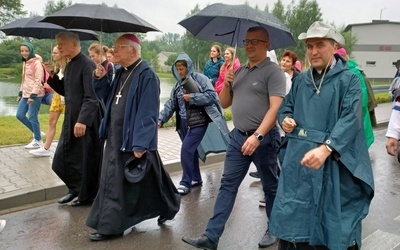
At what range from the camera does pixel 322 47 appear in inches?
118

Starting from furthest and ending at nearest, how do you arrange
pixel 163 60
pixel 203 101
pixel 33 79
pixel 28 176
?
pixel 163 60 < pixel 33 79 < pixel 28 176 < pixel 203 101

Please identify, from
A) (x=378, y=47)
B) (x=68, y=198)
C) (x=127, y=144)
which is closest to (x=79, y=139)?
(x=68, y=198)

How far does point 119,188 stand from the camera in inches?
159

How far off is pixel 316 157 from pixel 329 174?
0.24 meters

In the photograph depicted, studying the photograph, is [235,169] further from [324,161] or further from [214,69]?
[214,69]

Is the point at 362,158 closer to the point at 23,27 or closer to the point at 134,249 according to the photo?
the point at 134,249

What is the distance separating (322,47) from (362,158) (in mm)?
838

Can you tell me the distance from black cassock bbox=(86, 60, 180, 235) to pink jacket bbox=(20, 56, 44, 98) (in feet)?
12.4

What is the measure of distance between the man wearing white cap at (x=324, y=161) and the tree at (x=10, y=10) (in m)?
35.6

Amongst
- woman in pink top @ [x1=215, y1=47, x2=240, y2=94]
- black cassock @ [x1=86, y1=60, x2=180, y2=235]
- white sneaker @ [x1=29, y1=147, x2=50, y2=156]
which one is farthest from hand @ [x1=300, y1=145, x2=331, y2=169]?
woman in pink top @ [x1=215, y1=47, x2=240, y2=94]

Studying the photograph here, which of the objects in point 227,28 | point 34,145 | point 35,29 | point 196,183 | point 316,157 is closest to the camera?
point 316,157

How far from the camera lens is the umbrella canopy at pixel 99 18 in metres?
4.04

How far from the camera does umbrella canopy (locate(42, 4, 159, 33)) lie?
404 centimetres

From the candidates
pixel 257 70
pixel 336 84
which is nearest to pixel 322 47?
pixel 336 84
